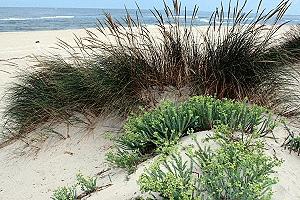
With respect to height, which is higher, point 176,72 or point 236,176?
point 236,176

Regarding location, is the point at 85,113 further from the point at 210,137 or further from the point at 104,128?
the point at 210,137

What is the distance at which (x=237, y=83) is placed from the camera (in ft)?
15.3

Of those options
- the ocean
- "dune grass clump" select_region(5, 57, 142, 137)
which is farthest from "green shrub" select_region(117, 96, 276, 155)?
the ocean

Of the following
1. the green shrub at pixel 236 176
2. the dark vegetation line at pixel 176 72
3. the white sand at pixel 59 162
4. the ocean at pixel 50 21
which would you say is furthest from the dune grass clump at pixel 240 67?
the ocean at pixel 50 21

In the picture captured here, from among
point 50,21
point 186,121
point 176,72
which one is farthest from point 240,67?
point 50,21

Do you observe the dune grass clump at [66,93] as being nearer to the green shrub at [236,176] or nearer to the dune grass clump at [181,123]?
the dune grass clump at [181,123]

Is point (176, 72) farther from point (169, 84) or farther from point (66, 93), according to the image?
point (66, 93)

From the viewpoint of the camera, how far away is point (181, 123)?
3744 millimetres

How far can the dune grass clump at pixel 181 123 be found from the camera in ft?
12.1

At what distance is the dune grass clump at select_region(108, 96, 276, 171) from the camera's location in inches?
145

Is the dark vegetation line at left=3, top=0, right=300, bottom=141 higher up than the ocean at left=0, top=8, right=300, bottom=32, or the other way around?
the dark vegetation line at left=3, top=0, right=300, bottom=141

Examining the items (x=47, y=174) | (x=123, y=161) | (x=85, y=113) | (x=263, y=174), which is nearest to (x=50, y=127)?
(x=85, y=113)

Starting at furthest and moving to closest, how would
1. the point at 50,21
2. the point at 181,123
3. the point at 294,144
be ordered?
the point at 50,21 → the point at 181,123 → the point at 294,144

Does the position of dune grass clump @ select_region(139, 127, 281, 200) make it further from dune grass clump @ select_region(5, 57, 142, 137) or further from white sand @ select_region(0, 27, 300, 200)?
dune grass clump @ select_region(5, 57, 142, 137)
